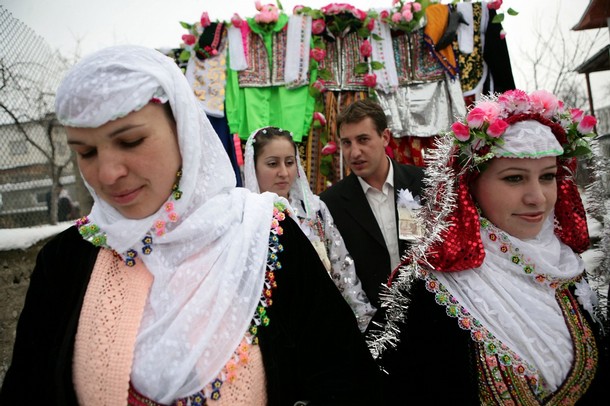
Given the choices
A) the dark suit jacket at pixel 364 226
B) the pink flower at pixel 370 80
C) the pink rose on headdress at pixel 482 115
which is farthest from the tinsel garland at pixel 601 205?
the pink flower at pixel 370 80

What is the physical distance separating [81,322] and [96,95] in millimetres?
608

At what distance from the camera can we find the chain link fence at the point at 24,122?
3.60 meters

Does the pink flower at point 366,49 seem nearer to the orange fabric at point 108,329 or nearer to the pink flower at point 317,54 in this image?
the pink flower at point 317,54

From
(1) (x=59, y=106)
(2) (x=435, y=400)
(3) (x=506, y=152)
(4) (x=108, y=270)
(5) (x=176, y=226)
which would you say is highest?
(1) (x=59, y=106)

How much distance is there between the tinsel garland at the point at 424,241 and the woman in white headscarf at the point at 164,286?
303 mm

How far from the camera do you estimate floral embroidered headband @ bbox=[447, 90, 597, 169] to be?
5.10 ft

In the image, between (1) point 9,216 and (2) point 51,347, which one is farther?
(1) point 9,216

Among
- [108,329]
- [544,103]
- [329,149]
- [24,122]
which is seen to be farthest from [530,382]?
[24,122]

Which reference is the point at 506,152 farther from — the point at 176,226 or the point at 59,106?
the point at 59,106

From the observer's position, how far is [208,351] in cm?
114

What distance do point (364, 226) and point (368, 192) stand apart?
0.95 ft

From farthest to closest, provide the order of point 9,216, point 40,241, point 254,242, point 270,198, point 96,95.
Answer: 1. point 9,216
2. point 40,241
3. point 270,198
4. point 254,242
5. point 96,95

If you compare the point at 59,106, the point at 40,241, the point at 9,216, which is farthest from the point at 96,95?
the point at 9,216

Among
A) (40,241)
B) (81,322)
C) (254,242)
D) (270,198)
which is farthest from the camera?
(40,241)
